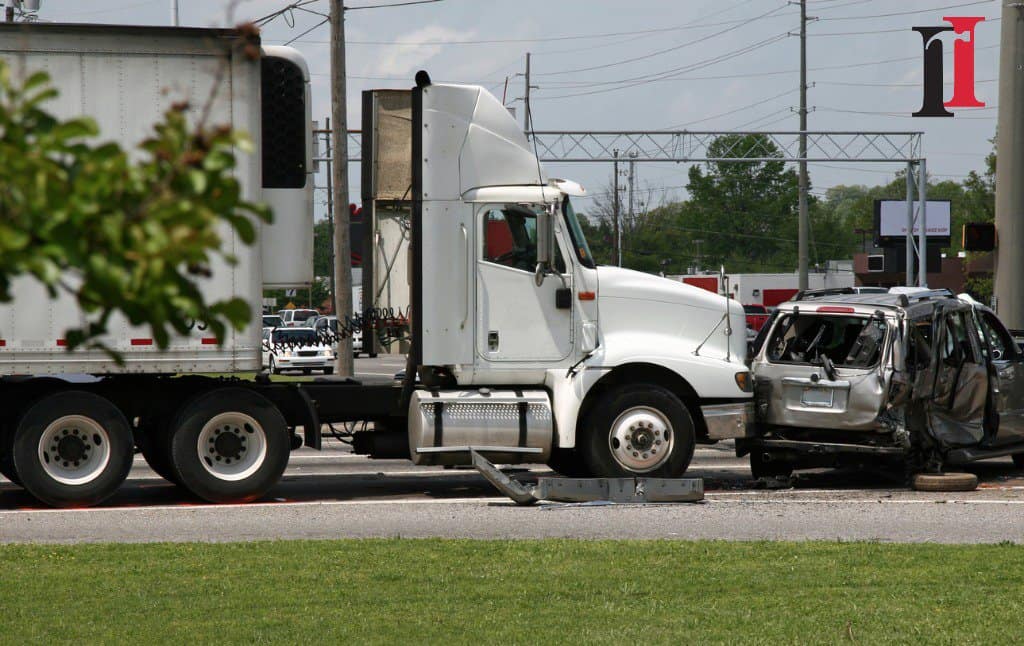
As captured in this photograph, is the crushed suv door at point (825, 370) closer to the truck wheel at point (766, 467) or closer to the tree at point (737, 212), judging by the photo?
the truck wheel at point (766, 467)

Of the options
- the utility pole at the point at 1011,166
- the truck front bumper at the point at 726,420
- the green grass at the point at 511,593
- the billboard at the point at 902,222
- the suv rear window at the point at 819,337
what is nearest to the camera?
the green grass at the point at 511,593

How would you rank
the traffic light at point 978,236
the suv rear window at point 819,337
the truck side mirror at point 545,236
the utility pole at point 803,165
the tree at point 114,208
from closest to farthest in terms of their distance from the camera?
the tree at point 114,208
the truck side mirror at point 545,236
the suv rear window at point 819,337
the traffic light at point 978,236
the utility pole at point 803,165

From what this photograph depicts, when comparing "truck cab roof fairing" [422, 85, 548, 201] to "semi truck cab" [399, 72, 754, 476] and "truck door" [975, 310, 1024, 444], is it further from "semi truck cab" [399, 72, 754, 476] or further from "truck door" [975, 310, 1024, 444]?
"truck door" [975, 310, 1024, 444]

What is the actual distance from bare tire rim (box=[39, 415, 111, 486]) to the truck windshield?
4.45 m

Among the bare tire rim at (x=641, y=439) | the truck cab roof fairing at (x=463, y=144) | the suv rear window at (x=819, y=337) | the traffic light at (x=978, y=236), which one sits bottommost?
the bare tire rim at (x=641, y=439)

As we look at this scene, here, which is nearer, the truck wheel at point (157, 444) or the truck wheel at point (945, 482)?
the truck wheel at point (157, 444)

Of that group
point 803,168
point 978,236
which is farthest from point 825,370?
point 803,168

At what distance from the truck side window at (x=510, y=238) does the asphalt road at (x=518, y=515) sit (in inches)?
86.4

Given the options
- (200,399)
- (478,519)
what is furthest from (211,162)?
(200,399)

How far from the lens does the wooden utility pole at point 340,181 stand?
22.4 m

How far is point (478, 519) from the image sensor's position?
10.8m

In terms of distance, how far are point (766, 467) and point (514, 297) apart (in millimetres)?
3420

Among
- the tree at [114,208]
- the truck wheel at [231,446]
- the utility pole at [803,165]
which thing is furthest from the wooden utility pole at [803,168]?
the tree at [114,208]

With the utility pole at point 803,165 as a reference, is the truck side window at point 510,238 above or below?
below
